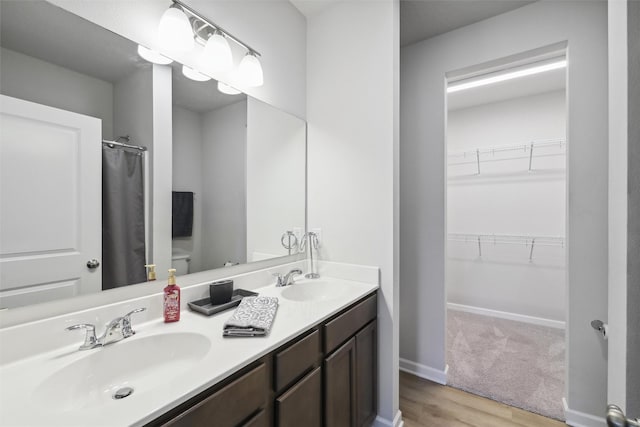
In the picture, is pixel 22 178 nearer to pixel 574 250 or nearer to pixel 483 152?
pixel 574 250

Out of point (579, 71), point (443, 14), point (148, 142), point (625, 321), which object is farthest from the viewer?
point (443, 14)

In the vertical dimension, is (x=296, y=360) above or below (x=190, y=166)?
below

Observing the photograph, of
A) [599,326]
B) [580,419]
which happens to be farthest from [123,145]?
[580,419]

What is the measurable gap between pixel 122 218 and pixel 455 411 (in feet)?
7.41

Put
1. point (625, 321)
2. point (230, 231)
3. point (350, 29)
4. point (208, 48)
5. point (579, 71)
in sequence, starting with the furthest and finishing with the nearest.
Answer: point (350, 29) < point (579, 71) < point (230, 231) < point (208, 48) < point (625, 321)

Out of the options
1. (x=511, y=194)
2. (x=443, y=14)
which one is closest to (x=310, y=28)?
(x=443, y=14)

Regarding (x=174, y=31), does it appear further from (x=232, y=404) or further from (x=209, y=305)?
(x=232, y=404)

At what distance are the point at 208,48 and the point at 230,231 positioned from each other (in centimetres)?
96

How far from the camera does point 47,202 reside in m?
0.92

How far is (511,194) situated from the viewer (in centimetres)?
334

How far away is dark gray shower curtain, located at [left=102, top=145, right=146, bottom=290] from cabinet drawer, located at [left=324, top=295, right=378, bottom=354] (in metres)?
0.84

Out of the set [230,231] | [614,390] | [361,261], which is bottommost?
[614,390]

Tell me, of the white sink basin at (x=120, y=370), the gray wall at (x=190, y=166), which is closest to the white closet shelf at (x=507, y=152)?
the gray wall at (x=190, y=166)

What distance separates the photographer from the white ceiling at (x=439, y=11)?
1848mm
